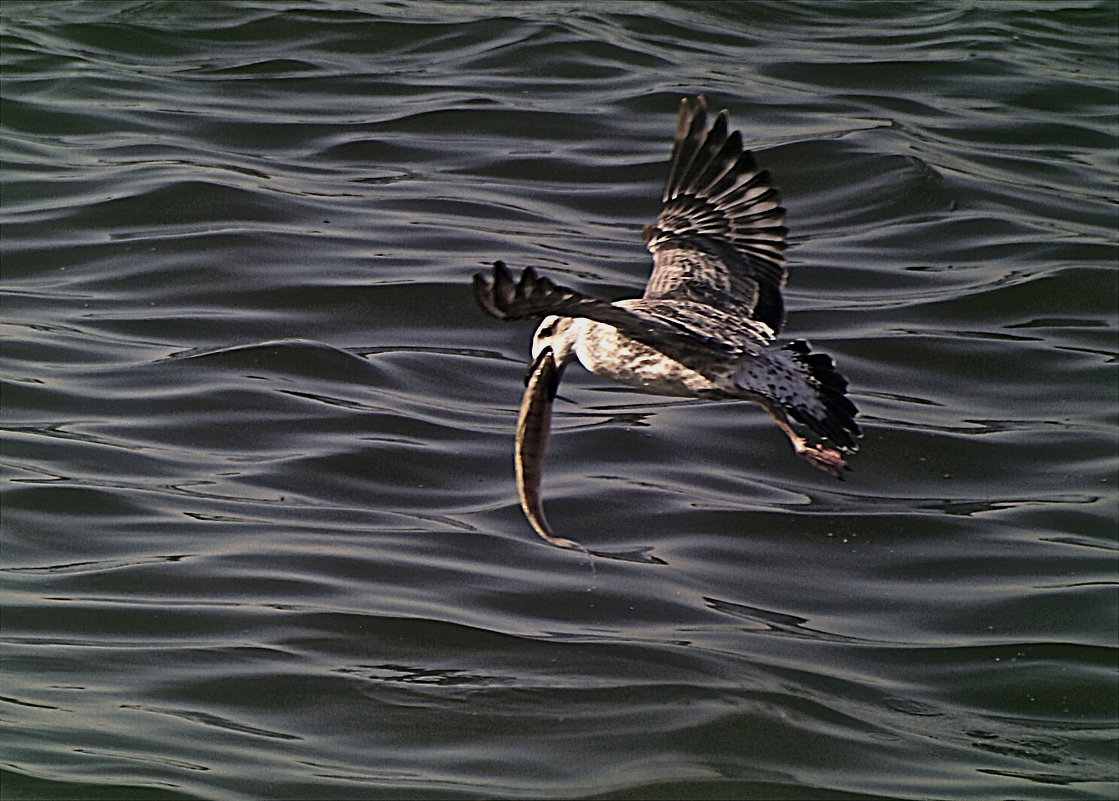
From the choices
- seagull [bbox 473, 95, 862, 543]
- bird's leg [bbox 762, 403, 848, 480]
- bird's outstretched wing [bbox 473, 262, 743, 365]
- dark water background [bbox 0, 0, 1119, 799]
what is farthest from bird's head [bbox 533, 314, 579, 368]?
dark water background [bbox 0, 0, 1119, 799]

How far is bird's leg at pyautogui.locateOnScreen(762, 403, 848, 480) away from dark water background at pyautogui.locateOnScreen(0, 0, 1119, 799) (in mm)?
1340

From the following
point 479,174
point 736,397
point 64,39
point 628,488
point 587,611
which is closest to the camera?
point 736,397

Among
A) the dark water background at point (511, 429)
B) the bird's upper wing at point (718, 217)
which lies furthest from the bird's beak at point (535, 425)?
the dark water background at point (511, 429)

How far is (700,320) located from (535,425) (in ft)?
2.06

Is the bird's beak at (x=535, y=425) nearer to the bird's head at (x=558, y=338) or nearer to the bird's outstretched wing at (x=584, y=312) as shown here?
the bird's head at (x=558, y=338)

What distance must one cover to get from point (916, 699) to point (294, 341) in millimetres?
4334

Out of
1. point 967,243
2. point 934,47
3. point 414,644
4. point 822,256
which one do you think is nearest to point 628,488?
point 414,644

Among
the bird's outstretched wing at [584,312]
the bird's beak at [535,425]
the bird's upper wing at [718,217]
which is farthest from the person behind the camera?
the bird's upper wing at [718,217]

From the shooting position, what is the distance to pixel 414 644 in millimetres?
6977

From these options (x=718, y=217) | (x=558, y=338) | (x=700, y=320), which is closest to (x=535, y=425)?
(x=558, y=338)

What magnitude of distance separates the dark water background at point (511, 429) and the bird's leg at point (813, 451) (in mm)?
1340

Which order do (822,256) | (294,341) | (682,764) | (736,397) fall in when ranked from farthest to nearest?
(822,256), (294,341), (682,764), (736,397)

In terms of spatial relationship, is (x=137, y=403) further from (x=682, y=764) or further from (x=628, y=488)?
(x=682, y=764)

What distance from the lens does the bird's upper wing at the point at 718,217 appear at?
6172 millimetres
